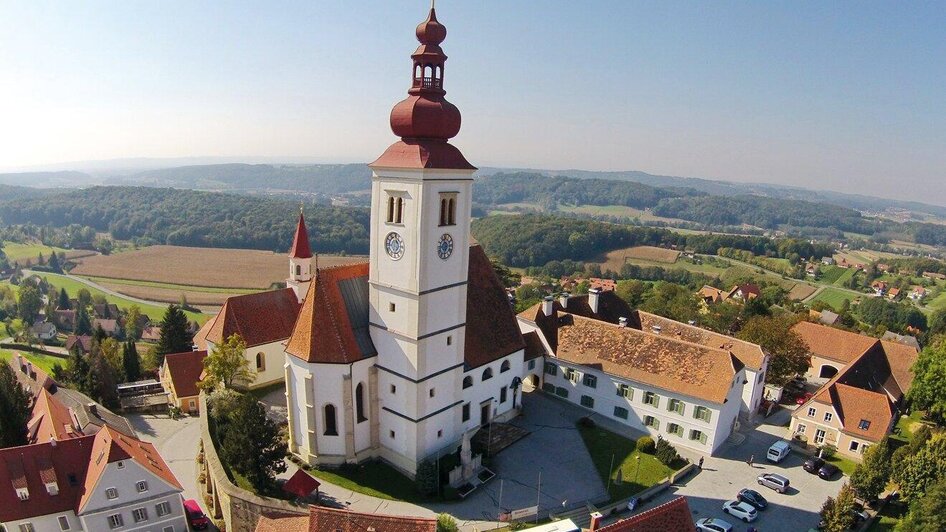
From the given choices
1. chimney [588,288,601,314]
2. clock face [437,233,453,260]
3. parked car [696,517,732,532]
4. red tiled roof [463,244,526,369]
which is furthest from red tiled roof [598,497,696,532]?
chimney [588,288,601,314]

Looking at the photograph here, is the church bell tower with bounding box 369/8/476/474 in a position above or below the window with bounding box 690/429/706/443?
above

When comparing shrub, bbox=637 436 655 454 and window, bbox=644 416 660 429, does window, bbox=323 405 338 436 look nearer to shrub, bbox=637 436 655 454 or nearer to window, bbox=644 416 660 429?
shrub, bbox=637 436 655 454

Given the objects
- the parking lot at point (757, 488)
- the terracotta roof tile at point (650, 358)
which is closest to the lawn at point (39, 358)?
the terracotta roof tile at point (650, 358)

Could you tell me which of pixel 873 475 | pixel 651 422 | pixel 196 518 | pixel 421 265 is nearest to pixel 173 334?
pixel 196 518

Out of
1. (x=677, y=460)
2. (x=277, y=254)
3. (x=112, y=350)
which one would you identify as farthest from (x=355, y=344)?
(x=277, y=254)

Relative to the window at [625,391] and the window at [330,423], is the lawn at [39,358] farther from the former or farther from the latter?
the window at [625,391]

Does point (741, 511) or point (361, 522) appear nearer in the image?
point (361, 522)

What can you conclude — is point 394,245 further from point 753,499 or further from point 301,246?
point 753,499
